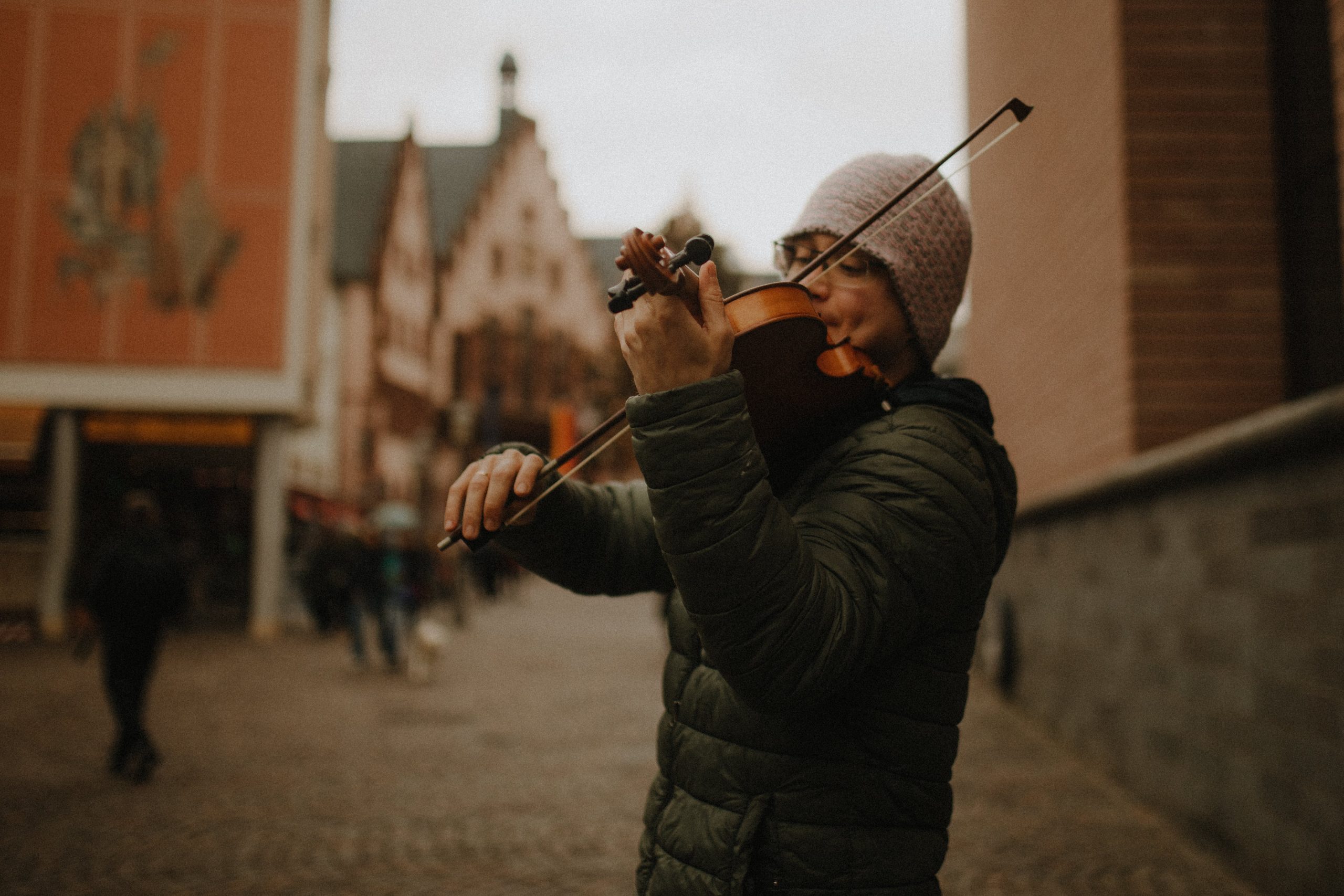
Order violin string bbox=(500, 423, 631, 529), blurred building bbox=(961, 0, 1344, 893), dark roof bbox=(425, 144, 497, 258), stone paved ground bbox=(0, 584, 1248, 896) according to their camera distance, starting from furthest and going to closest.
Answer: dark roof bbox=(425, 144, 497, 258) → stone paved ground bbox=(0, 584, 1248, 896) → blurred building bbox=(961, 0, 1344, 893) → violin string bbox=(500, 423, 631, 529)

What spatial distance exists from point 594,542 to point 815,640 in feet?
2.25

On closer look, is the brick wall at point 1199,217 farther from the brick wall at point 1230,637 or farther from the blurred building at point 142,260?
the blurred building at point 142,260

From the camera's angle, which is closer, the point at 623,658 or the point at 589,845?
the point at 589,845

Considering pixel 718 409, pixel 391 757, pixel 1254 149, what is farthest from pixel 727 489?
pixel 391 757

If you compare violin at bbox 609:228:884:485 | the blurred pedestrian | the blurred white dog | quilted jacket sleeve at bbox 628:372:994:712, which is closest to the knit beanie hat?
violin at bbox 609:228:884:485

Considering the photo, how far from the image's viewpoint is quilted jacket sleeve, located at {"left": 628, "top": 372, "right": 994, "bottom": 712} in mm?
1380

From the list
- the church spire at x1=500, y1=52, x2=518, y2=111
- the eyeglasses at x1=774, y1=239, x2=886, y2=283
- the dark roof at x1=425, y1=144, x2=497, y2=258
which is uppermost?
the church spire at x1=500, y1=52, x2=518, y2=111

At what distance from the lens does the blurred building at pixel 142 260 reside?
60.7 ft

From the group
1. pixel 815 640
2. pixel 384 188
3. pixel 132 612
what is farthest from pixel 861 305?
pixel 384 188

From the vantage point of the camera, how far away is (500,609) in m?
28.1

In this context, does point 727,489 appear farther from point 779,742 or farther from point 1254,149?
point 1254,149

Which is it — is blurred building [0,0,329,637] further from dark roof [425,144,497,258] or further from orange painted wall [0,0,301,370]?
dark roof [425,144,497,258]

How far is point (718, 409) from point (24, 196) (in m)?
20.2

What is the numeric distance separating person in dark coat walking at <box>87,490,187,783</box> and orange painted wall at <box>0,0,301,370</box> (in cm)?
1150
